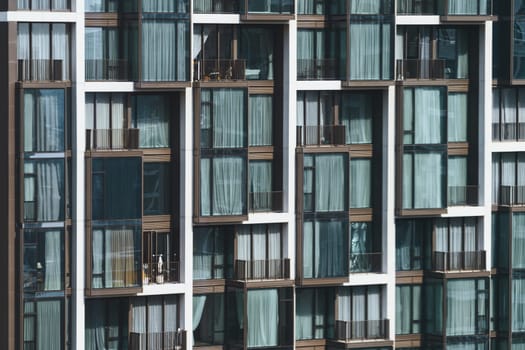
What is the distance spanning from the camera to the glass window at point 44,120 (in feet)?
246

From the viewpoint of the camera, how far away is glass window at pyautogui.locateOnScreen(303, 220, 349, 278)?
79312 millimetres

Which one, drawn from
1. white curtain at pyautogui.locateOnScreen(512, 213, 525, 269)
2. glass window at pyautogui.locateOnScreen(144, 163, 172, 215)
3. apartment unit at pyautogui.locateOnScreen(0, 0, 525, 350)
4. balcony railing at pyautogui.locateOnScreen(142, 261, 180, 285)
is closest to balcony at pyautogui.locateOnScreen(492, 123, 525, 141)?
apartment unit at pyautogui.locateOnScreen(0, 0, 525, 350)

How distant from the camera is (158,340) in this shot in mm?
77625

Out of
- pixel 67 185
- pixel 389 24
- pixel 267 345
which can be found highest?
pixel 389 24

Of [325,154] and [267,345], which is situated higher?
[325,154]

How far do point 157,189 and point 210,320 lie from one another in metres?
4.97

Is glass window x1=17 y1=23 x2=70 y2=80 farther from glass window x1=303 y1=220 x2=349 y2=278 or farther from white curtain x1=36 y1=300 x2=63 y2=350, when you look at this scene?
glass window x1=303 y1=220 x2=349 y2=278

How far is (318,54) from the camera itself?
79.9 meters

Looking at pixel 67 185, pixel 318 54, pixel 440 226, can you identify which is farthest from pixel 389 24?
pixel 67 185

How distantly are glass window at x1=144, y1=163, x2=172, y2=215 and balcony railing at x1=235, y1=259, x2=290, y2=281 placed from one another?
3231 mm

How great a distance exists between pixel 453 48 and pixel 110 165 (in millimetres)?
14258

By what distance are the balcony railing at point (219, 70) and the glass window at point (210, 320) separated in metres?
7.51

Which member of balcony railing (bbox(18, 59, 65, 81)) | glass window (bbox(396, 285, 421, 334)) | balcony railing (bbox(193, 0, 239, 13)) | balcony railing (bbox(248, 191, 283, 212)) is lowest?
glass window (bbox(396, 285, 421, 334))
